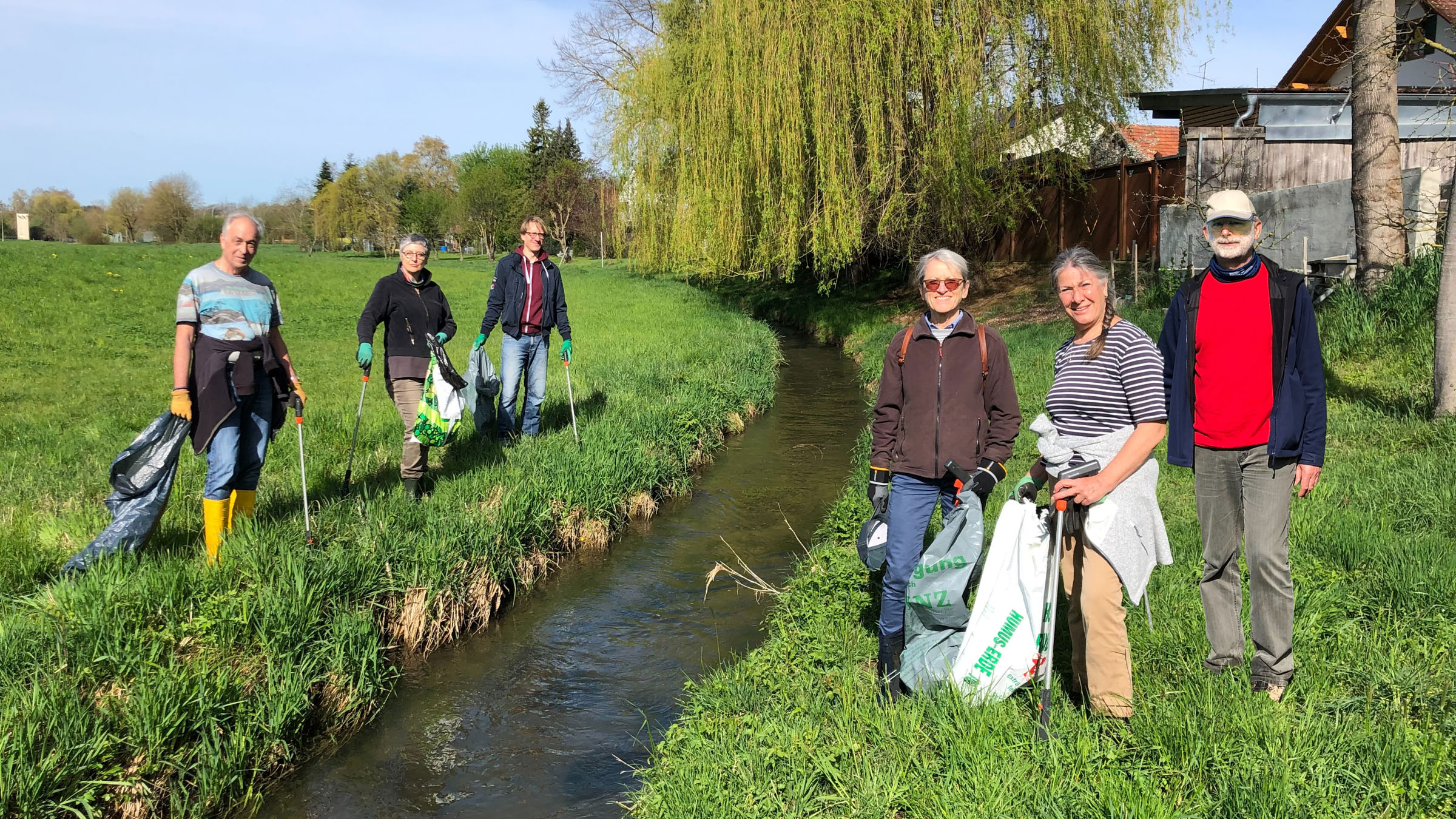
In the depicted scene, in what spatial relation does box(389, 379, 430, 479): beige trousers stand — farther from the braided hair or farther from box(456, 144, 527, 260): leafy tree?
box(456, 144, 527, 260): leafy tree

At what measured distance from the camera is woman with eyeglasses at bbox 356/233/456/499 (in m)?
6.73

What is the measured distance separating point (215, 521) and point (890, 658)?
3.69 meters

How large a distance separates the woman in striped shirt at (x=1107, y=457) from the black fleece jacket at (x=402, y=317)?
4808mm

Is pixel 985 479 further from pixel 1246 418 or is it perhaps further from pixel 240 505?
pixel 240 505

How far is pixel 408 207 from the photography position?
2788 inches

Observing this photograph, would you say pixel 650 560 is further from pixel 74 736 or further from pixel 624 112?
pixel 624 112

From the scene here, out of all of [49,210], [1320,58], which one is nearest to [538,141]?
[49,210]

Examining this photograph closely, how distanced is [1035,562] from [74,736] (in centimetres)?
367

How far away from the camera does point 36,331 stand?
15.2m

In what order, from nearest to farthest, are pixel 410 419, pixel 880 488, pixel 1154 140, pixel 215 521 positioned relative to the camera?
pixel 880 488
pixel 215 521
pixel 410 419
pixel 1154 140

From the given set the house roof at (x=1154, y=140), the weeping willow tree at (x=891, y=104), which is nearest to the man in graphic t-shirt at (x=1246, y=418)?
the weeping willow tree at (x=891, y=104)

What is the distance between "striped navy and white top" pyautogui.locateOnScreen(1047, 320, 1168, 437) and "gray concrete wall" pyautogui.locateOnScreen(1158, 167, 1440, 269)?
7.64m

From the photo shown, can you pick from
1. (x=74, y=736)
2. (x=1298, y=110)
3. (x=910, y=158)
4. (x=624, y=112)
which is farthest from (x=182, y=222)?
(x=74, y=736)

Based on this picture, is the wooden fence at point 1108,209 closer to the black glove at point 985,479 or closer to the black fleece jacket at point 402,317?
the black fleece jacket at point 402,317
